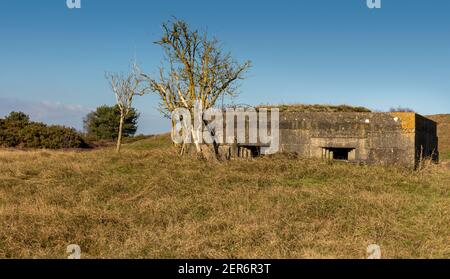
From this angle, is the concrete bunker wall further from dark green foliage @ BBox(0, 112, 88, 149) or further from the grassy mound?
dark green foliage @ BBox(0, 112, 88, 149)

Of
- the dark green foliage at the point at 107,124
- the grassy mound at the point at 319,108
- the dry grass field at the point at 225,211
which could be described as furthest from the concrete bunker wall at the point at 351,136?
the dark green foliage at the point at 107,124

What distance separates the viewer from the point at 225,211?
6.73 m

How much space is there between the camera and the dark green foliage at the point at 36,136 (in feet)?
101

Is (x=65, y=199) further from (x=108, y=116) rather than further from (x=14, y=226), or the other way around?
(x=108, y=116)

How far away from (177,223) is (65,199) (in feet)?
9.16

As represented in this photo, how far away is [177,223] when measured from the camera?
20.1ft

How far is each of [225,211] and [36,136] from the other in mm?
28899

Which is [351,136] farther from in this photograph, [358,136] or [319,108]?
[319,108]

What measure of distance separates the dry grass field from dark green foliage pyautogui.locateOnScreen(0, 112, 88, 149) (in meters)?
21.3

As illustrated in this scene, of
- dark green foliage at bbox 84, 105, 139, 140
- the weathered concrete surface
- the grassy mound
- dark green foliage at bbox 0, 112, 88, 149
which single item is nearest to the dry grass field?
the weathered concrete surface

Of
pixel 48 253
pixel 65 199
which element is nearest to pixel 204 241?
pixel 48 253

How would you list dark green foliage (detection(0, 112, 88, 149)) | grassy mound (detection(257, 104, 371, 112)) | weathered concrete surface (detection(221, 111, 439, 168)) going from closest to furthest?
weathered concrete surface (detection(221, 111, 439, 168)) → grassy mound (detection(257, 104, 371, 112)) → dark green foliage (detection(0, 112, 88, 149))

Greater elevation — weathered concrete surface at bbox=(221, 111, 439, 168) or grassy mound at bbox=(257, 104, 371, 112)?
grassy mound at bbox=(257, 104, 371, 112)

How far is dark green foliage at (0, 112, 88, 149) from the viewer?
30672 mm
